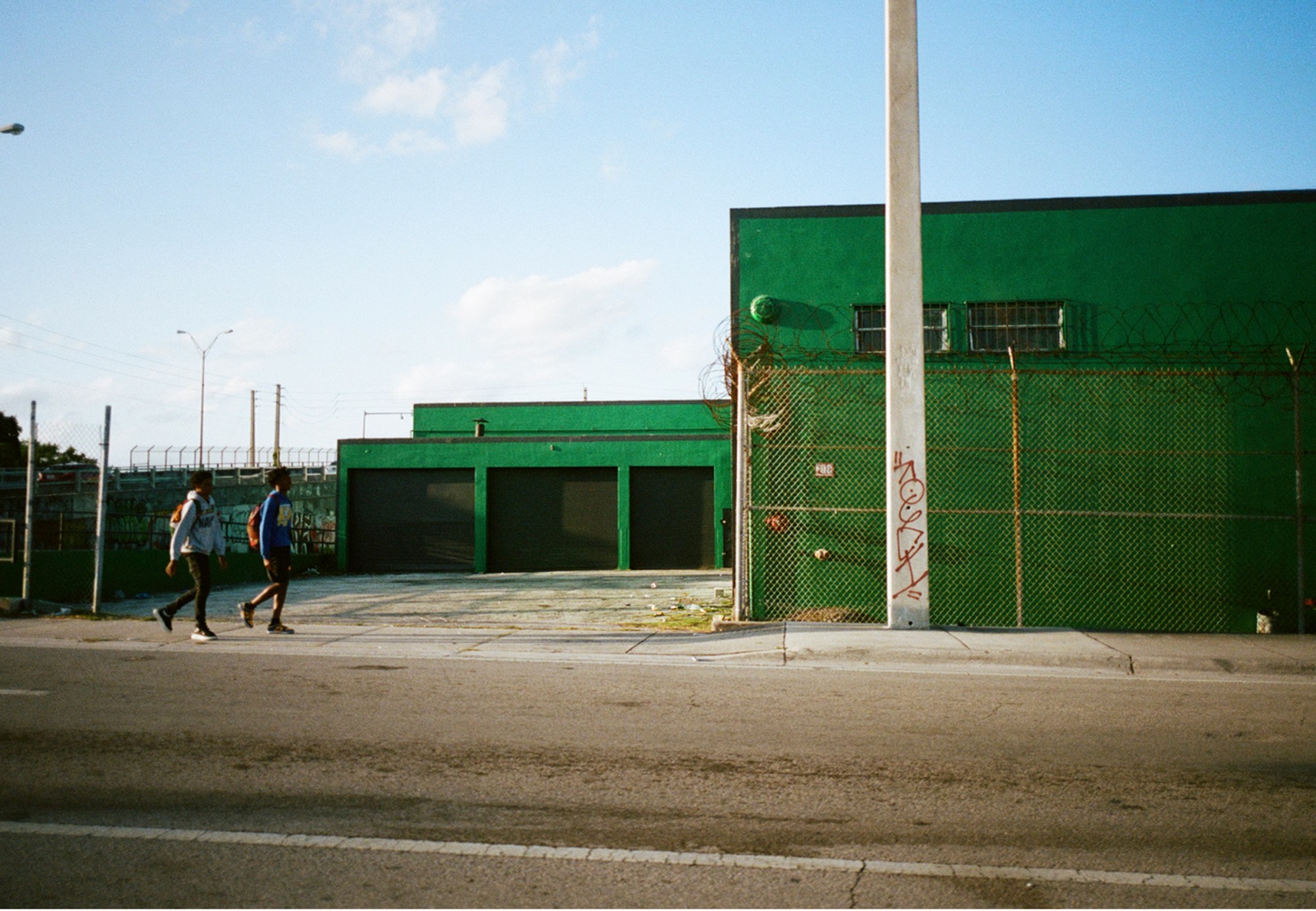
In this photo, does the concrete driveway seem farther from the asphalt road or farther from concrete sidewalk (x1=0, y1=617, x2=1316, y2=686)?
the asphalt road

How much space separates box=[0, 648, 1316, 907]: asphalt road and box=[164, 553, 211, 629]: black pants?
211 centimetres

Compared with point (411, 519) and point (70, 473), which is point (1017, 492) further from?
point (70, 473)

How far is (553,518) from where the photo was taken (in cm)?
2748

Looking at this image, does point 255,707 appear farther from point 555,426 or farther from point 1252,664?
point 555,426

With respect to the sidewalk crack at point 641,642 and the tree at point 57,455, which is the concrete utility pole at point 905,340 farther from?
the tree at point 57,455

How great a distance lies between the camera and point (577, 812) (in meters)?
4.19

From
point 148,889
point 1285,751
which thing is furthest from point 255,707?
point 1285,751

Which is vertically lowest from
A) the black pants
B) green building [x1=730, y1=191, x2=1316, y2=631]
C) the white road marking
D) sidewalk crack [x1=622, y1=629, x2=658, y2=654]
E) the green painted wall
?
the white road marking

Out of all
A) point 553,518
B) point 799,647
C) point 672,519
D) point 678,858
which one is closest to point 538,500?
point 553,518

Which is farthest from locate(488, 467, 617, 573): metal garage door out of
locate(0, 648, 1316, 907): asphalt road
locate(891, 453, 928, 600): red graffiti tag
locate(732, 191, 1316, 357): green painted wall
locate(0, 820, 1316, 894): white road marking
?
locate(0, 820, 1316, 894): white road marking

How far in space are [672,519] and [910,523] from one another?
1772cm

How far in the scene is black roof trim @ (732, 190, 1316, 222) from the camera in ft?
40.3

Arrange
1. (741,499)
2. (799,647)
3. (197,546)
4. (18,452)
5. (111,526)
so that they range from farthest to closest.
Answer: (18,452) < (111,526) < (741,499) < (197,546) < (799,647)

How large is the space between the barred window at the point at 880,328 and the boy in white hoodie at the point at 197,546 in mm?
8066
